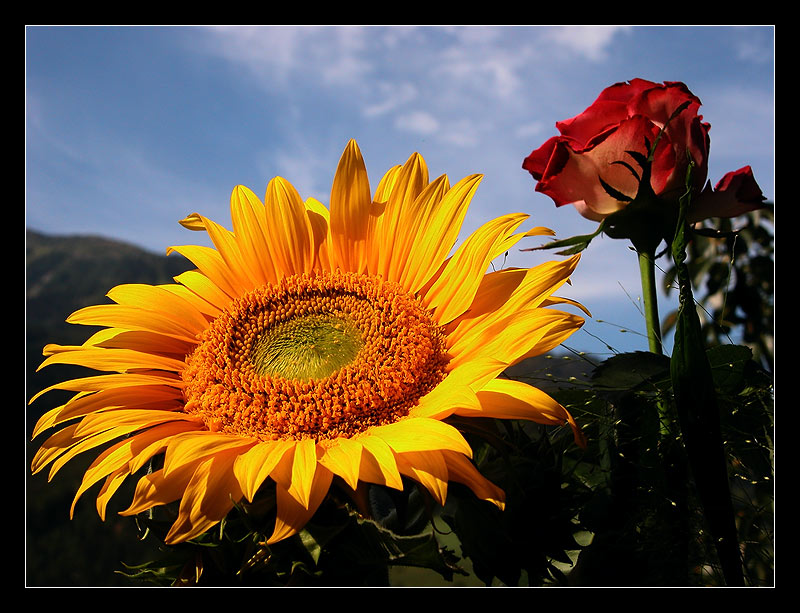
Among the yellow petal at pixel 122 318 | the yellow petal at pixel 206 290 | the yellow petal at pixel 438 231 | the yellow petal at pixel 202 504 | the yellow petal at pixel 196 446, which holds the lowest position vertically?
the yellow petal at pixel 202 504

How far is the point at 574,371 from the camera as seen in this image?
2.37 feet

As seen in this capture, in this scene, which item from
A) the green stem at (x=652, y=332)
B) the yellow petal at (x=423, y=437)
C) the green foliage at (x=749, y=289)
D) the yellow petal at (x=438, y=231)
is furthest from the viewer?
the green foliage at (x=749, y=289)

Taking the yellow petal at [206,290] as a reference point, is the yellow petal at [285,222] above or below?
above

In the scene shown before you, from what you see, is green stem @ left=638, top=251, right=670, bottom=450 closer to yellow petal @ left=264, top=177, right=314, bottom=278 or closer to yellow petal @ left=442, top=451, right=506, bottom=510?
yellow petal @ left=442, top=451, right=506, bottom=510

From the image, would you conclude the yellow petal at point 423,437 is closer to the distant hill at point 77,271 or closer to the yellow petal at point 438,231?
the yellow petal at point 438,231

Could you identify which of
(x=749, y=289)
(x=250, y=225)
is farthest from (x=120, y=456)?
(x=749, y=289)

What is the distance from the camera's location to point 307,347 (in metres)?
0.76

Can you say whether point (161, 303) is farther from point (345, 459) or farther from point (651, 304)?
point (651, 304)

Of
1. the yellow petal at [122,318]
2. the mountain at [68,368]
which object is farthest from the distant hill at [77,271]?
the yellow petal at [122,318]

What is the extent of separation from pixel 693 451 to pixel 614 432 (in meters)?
0.10

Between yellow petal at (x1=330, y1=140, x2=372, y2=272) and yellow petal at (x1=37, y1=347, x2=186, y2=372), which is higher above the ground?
Answer: yellow petal at (x1=330, y1=140, x2=372, y2=272)

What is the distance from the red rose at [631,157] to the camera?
0.64 meters

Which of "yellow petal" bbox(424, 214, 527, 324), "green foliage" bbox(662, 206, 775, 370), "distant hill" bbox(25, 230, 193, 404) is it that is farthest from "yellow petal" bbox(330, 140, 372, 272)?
"distant hill" bbox(25, 230, 193, 404)

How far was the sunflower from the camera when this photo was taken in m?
0.55
